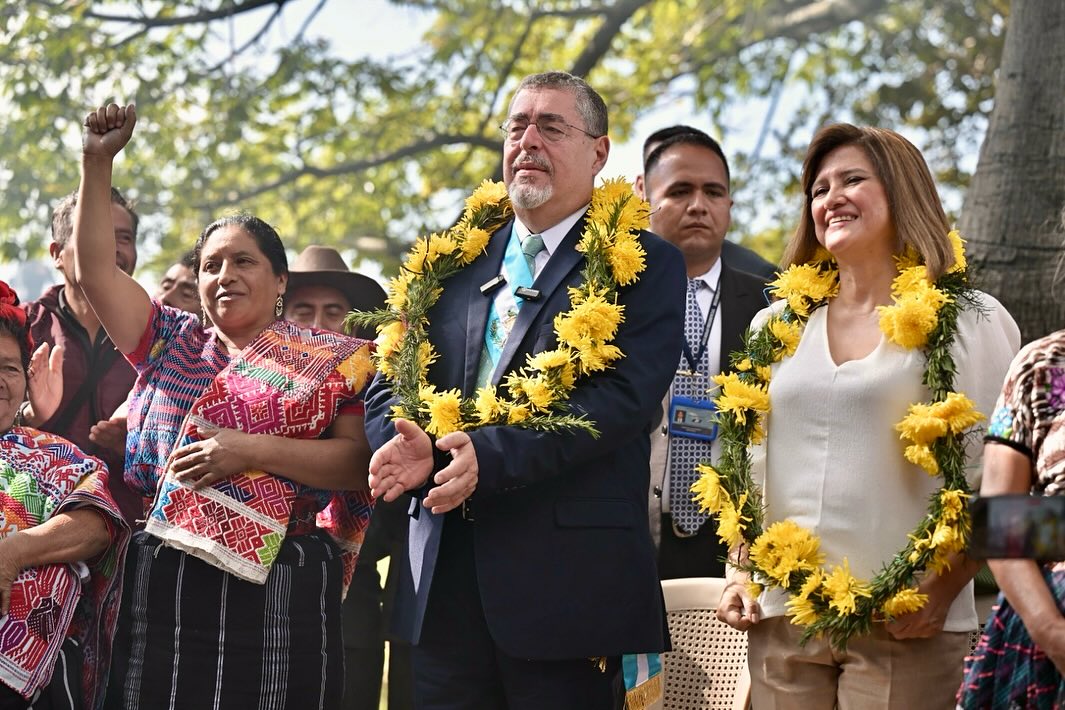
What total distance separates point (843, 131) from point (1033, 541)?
6.95 feet

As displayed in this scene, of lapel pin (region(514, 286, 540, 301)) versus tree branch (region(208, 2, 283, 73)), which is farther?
tree branch (region(208, 2, 283, 73))

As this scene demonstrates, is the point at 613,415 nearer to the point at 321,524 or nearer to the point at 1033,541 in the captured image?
the point at 321,524

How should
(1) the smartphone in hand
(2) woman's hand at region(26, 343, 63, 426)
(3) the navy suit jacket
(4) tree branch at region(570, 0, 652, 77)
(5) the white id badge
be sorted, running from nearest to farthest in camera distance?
(1) the smartphone in hand → (3) the navy suit jacket → (5) the white id badge → (2) woman's hand at region(26, 343, 63, 426) → (4) tree branch at region(570, 0, 652, 77)

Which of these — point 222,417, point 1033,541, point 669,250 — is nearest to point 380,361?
point 222,417

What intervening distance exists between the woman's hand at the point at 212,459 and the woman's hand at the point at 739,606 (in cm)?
151

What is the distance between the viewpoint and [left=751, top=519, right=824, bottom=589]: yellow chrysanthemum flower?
125 inches

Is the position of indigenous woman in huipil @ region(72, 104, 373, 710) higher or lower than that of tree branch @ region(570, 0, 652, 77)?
lower

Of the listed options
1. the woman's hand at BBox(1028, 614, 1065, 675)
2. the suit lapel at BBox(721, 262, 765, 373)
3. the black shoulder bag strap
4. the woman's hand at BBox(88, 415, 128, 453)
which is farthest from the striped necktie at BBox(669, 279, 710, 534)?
the black shoulder bag strap

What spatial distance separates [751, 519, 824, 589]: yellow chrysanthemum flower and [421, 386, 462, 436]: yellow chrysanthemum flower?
872mm

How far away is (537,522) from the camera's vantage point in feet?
10.9

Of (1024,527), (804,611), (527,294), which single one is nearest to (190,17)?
(527,294)

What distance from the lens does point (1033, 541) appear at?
150cm

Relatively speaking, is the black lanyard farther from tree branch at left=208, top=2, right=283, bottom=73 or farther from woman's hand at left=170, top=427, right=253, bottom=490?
tree branch at left=208, top=2, right=283, bottom=73

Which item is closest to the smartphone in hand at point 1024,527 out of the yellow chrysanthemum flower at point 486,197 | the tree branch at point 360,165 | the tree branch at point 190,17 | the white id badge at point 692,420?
the yellow chrysanthemum flower at point 486,197
